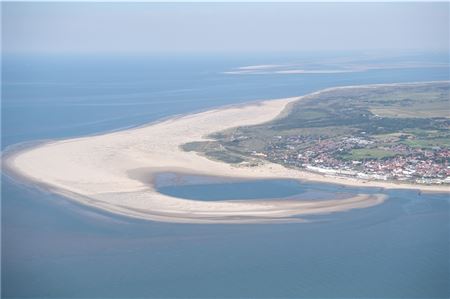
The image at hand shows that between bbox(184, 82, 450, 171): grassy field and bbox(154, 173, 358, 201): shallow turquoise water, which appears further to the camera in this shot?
bbox(184, 82, 450, 171): grassy field

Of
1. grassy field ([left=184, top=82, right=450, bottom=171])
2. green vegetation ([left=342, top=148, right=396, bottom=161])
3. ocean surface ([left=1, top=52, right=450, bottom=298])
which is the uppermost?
grassy field ([left=184, top=82, right=450, bottom=171])

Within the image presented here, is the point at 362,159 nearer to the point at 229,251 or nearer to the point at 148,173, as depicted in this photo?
the point at 148,173

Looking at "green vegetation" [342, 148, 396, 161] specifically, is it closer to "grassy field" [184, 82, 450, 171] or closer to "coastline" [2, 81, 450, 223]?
"grassy field" [184, 82, 450, 171]

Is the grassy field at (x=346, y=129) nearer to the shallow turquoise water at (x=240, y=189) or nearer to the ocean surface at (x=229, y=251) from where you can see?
the shallow turquoise water at (x=240, y=189)

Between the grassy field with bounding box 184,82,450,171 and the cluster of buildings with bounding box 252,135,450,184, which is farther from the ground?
the grassy field with bounding box 184,82,450,171

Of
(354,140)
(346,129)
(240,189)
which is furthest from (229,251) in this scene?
(346,129)

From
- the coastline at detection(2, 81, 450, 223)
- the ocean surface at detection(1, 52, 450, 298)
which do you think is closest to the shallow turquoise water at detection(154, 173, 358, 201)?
the ocean surface at detection(1, 52, 450, 298)

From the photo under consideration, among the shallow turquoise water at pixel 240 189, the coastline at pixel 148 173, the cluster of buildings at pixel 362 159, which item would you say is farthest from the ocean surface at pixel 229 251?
the cluster of buildings at pixel 362 159
